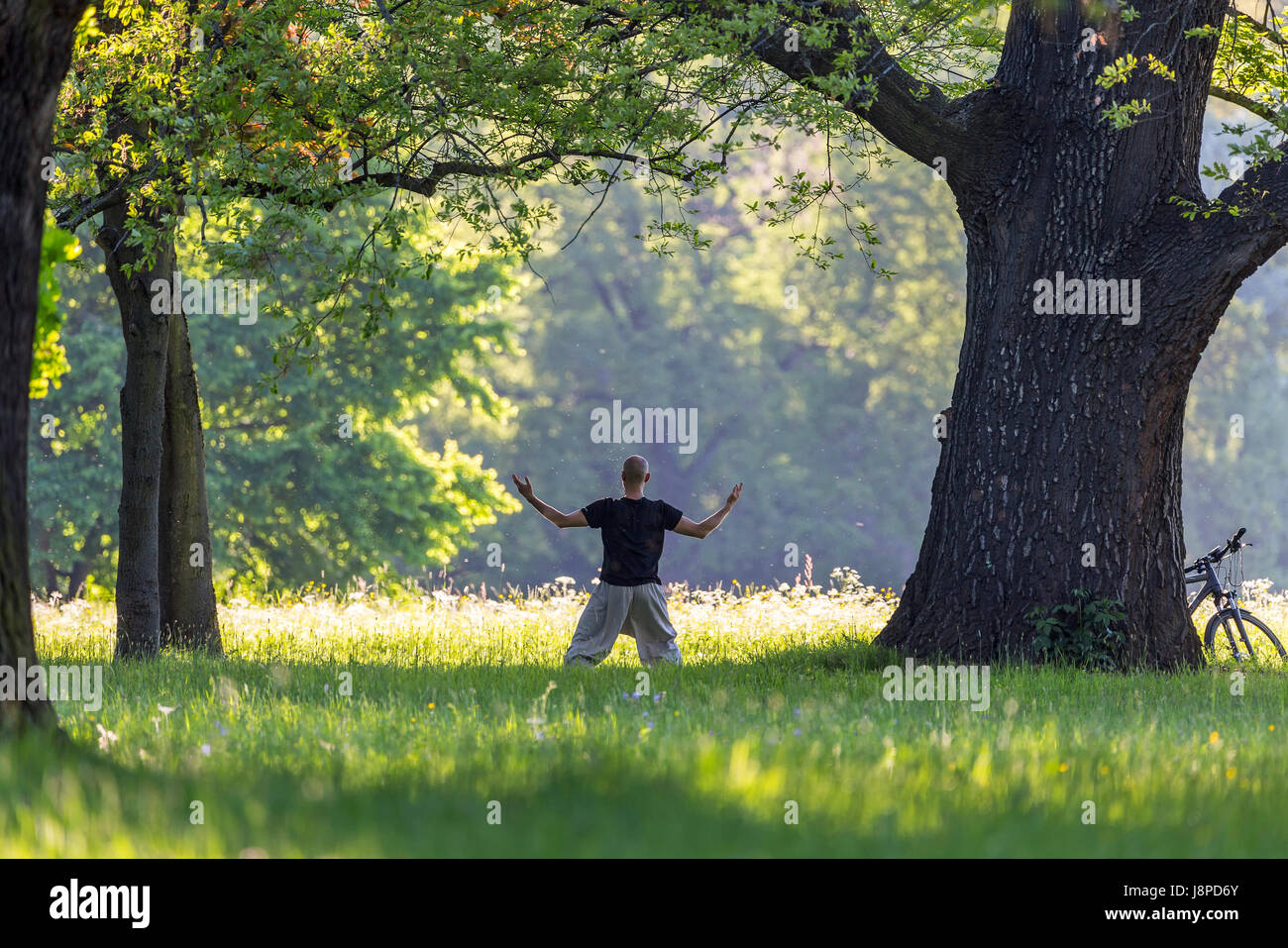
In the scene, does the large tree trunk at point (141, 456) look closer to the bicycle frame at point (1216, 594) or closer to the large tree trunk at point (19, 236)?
the large tree trunk at point (19, 236)

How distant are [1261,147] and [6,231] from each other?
744 cm

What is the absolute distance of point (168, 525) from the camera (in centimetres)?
1362

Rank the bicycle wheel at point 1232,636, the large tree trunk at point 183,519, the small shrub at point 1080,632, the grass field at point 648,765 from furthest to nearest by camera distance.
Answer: the large tree trunk at point 183,519, the bicycle wheel at point 1232,636, the small shrub at point 1080,632, the grass field at point 648,765

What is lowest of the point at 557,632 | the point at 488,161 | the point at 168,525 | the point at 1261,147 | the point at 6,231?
the point at 557,632

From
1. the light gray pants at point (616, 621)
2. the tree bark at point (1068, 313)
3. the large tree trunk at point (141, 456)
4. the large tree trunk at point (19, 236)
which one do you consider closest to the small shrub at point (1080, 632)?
the tree bark at point (1068, 313)

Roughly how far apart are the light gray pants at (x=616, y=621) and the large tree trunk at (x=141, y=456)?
4.06 m

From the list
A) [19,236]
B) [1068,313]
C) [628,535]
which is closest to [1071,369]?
[1068,313]

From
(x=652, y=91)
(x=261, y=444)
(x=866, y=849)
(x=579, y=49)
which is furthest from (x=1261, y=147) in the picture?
(x=261, y=444)

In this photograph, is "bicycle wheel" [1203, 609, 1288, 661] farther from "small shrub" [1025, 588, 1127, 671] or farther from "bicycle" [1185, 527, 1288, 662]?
"small shrub" [1025, 588, 1127, 671]

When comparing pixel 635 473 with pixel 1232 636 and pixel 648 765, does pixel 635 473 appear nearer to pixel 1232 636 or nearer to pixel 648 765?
pixel 1232 636

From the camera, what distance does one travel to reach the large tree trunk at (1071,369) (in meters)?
10.5

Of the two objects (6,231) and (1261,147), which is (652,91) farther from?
(6,231)

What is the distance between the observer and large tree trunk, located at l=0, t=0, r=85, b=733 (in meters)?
5.26

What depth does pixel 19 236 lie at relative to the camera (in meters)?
5.33
